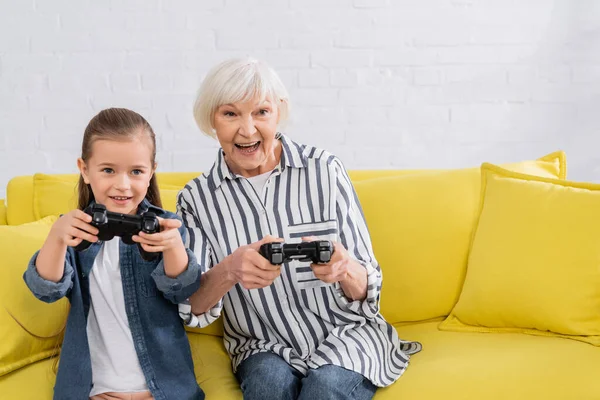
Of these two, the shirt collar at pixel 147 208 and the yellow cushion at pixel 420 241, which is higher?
the shirt collar at pixel 147 208

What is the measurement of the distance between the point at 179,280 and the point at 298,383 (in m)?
0.36

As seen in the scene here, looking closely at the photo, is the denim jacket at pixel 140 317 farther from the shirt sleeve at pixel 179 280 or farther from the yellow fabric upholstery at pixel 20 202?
the yellow fabric upholstery at pixel 20 202

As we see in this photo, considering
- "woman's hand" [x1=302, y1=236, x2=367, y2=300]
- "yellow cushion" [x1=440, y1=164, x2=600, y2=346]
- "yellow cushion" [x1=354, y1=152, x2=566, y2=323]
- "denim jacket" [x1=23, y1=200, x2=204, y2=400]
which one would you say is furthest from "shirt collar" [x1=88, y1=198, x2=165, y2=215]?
"yellow cushion" [x1=440, y1=164, x2=600, y2=346]

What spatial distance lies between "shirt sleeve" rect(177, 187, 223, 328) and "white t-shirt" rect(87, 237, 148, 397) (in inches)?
5.6

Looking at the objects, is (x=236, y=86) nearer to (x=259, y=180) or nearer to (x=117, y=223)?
(x=259, y=180)

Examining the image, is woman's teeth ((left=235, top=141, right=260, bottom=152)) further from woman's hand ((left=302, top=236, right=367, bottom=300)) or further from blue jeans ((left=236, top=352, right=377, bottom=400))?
blue jeans ((left=236, top=352, right=377, bottom=400))

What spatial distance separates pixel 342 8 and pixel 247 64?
127 cm

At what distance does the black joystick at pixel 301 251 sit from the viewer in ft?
5.24

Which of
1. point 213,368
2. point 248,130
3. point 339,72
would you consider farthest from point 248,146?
point 339,72

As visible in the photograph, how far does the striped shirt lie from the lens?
1.85 metres

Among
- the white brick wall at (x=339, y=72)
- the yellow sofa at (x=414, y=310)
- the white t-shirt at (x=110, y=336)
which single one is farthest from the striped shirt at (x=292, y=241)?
the white brick wall at (x=339, y=72)

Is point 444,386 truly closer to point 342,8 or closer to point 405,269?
point 405,269

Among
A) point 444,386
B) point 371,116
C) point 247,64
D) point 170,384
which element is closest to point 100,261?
point 170,384

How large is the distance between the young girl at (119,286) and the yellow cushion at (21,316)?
0.21 metres
